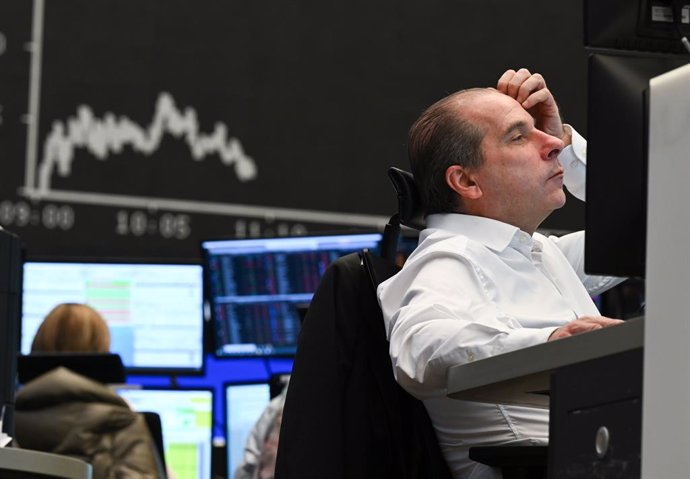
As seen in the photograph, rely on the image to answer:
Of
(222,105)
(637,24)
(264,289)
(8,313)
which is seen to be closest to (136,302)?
(264,289)

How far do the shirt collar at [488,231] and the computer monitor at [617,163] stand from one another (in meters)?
0.59

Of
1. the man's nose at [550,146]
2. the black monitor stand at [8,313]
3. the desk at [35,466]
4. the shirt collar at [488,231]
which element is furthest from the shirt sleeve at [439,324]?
the black monitor stand at [8,313]

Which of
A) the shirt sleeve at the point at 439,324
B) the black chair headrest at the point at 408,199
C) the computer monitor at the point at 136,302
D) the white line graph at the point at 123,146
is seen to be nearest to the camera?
the shirt sleeve at the point at 439,324

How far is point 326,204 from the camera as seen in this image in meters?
6.50

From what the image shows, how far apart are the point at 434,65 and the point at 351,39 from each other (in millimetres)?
441

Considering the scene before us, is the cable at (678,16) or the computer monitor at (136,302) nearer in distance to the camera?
the cable at (678,16)

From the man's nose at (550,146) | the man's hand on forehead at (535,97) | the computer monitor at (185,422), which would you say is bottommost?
the computer monitor at (185,422)

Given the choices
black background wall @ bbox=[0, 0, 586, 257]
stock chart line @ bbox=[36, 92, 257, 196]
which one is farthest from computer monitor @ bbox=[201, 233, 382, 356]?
→ stock chart line @ bbox=[36, 92, 257, 196]

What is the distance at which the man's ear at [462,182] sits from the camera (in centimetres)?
204

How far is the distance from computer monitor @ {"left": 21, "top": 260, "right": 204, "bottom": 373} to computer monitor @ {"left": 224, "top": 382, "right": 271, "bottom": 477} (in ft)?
1.29

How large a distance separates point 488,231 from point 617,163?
0.64 m

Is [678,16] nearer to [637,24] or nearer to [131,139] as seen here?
[637,24]

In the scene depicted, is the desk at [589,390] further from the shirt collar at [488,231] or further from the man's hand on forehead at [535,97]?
the man's hand on forehead at [535,97]

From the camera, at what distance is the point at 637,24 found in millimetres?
1413
